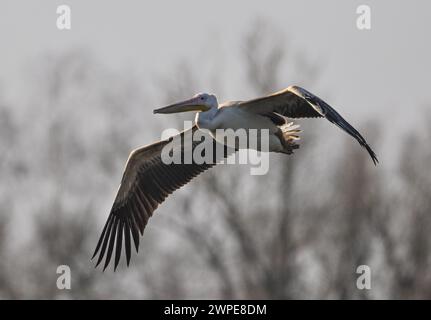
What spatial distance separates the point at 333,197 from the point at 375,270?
230 centimetres

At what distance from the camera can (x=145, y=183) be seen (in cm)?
2109

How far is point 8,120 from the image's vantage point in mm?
41500

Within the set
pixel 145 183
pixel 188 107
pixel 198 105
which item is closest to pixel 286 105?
pixel 198 105

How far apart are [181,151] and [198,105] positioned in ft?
4.22

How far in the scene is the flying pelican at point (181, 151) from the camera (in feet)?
63.9

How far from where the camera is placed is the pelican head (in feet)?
65.0
